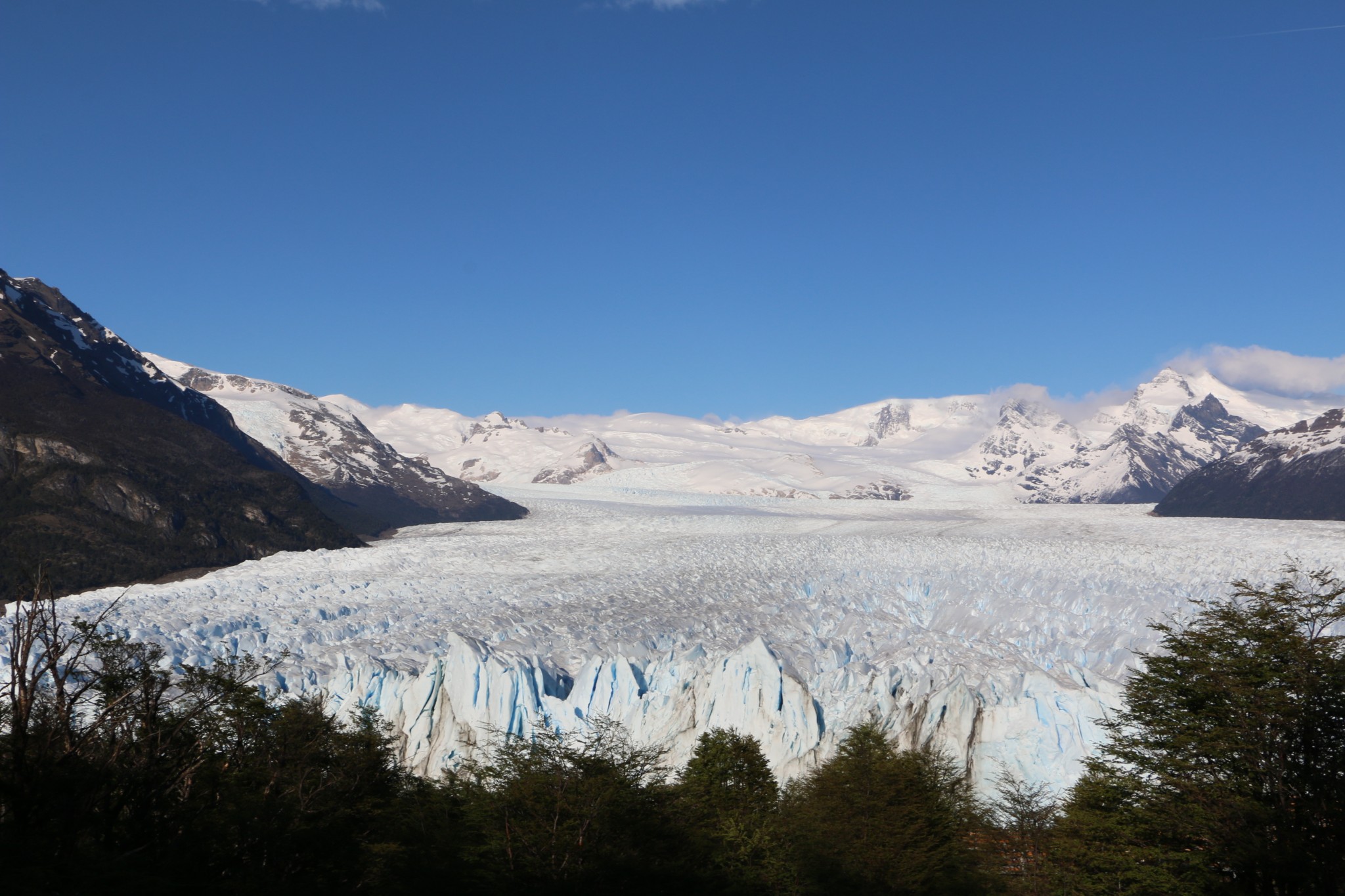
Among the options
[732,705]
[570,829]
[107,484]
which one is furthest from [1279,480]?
[107,484]

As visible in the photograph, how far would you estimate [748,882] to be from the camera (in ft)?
66.3

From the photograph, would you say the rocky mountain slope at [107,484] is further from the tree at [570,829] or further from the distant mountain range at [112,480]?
the tree at [570,829]

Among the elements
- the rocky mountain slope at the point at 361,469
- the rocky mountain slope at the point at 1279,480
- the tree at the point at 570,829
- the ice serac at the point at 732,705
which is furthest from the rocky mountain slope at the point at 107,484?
the rocky mountain slope at the point at 1279,480

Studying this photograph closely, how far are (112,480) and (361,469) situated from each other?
71.8 metres

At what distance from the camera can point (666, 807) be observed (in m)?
23.2

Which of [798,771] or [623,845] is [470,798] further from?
[798,771]

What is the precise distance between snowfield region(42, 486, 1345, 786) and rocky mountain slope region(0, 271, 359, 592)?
26.0 meters

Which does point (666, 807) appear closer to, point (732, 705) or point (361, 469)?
point (732, 705)

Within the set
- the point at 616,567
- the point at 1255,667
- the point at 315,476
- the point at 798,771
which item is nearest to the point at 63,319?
the point at 315,476

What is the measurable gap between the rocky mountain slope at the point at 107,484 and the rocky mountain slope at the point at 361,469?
68.4ft

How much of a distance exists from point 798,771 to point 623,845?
436 inches

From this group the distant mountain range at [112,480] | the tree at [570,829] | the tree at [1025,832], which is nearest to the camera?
the tree at [570,829]

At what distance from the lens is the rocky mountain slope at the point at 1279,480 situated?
369 feet

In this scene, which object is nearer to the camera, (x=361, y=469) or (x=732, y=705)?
(x=732, y=705)
